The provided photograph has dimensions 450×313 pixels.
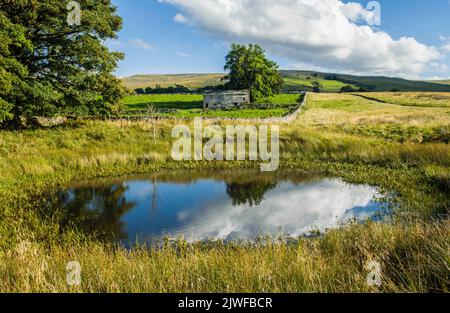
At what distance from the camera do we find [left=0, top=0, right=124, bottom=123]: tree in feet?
71.7

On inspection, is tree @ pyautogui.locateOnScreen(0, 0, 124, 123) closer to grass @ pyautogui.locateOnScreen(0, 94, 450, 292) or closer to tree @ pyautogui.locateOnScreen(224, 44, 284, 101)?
grass @ pyautogui.locateOnScreen(0, 94, 450, 292)

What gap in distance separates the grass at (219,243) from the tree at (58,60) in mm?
2153

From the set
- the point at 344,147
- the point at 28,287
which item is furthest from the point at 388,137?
the point at 28,287

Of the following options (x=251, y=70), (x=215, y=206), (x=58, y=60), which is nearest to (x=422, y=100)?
(x=251, y=70)

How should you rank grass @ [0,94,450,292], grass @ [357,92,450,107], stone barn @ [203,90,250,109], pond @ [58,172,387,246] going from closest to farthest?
grass @ [0,94,450,292] < pond @ [58,172,387,246] < stone barn @ [203,90,250,109] < grass @ [357,92,450,107]

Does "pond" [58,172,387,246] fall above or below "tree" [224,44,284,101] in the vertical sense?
below

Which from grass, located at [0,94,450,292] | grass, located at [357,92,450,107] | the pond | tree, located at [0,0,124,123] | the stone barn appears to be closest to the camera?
grass, located at [0,94,450,292]

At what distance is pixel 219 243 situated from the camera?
933 cm

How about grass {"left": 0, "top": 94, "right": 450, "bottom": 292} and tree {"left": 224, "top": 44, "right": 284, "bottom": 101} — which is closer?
grass {"left": 0, "top": 94, "right": 450, "bottom": 292}

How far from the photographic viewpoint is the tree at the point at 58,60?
71.7 ft

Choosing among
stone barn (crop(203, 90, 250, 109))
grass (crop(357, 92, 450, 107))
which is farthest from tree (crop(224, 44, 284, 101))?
grass (crop(357, 92, 450, 107))

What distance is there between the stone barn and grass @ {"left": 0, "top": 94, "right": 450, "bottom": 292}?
31.0 m

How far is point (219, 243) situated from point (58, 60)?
21.3 m

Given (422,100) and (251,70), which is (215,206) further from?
(422,100)
